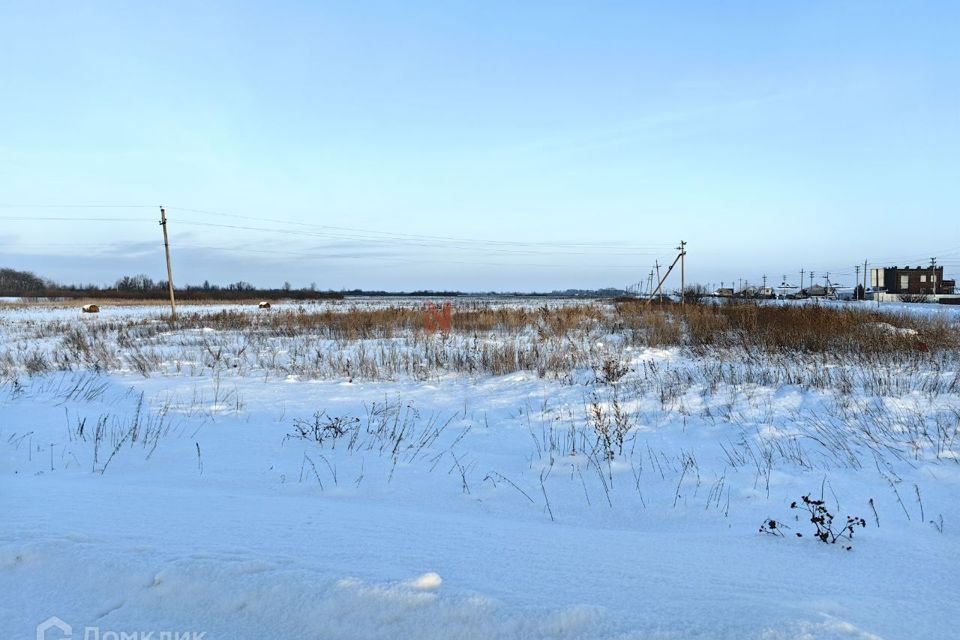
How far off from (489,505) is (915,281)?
106m

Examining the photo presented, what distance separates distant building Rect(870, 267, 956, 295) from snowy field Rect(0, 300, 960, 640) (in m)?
94.2

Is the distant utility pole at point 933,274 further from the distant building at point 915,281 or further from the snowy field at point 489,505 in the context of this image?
the snowy field at point 489,505

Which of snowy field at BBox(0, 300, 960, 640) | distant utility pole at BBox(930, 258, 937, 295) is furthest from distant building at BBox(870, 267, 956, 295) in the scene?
snowy field at BBox(0, 300, 960, 640)

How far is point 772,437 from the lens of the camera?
211 inches

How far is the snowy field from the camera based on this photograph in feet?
6.58

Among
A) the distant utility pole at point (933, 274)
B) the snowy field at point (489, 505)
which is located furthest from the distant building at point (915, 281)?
the snowy field at point (489, 505)

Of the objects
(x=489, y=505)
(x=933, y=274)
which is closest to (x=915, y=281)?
(x=933, y=274)

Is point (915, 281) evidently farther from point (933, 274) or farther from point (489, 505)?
point (489, 505)

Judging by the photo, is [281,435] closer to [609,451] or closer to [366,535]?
[366,535]

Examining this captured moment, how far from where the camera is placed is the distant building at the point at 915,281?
3127 inches

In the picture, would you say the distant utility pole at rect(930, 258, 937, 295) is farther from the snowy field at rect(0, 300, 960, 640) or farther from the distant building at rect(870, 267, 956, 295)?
the snowy field at rect(0, 300, 960, 640)

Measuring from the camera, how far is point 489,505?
3660mm

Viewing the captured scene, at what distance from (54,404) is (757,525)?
877 cm

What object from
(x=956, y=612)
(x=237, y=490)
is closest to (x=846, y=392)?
(x=956, y=612)
